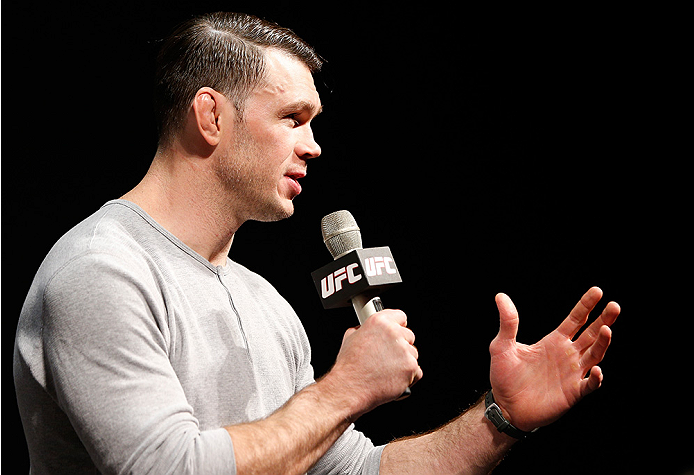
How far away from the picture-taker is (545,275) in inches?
104

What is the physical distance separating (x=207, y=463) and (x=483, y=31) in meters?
2.42

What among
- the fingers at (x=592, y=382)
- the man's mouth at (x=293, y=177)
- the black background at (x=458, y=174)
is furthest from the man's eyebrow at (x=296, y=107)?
the black background at (x=458, y=174)

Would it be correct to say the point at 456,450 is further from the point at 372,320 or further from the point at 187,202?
the point at 187,202

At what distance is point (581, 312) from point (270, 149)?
33.5 inches

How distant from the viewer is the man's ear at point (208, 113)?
1.48 m

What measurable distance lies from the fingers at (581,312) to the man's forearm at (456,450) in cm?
30

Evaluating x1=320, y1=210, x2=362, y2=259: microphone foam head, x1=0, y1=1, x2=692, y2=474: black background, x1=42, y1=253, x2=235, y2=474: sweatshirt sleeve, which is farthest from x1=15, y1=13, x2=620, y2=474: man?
x1=0, y1=1, x2=692, y2=474: black background

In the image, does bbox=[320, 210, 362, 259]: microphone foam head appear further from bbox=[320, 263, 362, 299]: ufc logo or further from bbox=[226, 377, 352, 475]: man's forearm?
bbox=[226, 377, 352, 475]: man's forearm

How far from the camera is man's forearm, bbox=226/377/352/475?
1011 mm

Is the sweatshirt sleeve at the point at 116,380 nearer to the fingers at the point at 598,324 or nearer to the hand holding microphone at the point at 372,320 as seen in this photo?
the hand holding microphone at the point at 372,320

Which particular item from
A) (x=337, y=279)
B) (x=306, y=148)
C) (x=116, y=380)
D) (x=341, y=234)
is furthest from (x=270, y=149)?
(x=116, y=380)

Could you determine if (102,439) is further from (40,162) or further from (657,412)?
(657,412)

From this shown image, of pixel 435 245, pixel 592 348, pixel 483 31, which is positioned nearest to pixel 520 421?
pixel 592 348

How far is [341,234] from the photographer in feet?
4.19
